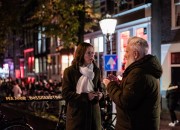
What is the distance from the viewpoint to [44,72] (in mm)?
39406

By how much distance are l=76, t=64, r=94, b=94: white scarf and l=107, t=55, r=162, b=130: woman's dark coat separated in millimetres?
1220

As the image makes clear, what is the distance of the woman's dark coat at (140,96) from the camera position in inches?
147

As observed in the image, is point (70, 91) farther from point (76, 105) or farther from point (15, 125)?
point (15, 125)

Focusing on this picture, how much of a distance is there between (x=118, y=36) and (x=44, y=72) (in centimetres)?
1990

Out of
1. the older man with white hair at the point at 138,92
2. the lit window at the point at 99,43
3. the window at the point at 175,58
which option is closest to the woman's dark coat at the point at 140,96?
the older man with white hair at the point at 138,92

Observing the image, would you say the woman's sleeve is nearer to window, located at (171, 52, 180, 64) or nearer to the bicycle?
the bicycle

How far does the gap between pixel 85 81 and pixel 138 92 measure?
1493 mm

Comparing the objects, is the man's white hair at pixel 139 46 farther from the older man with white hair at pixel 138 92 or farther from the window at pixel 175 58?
the window at pixel 175 58

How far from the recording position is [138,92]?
12.2 feet

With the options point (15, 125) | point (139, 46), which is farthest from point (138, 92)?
point (15, 125)

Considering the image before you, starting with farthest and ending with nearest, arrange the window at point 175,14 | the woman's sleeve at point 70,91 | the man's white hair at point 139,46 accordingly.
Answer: the window at point 175,14 < the woman's sleeve at point 70,91 < the man's white hair at point 139,46

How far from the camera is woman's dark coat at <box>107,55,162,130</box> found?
3.72m

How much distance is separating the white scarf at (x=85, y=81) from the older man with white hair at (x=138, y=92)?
1209mm

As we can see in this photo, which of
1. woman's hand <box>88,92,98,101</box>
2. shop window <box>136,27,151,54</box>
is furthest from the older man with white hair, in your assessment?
shop window <box>136,27,151,54</box>
